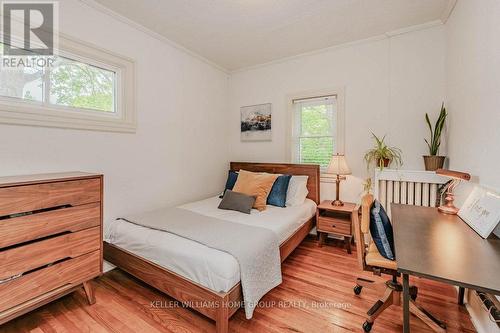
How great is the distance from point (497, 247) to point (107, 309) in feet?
8.70

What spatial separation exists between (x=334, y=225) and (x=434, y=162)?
130 cm

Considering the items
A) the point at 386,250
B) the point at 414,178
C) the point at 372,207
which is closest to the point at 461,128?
the point at 414,178

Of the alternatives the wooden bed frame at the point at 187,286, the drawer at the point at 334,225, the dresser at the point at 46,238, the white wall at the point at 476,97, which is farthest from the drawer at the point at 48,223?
the white wall at the point at 476,97

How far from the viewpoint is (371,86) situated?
2.96 meters

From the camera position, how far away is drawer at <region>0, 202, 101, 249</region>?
56.9 inches

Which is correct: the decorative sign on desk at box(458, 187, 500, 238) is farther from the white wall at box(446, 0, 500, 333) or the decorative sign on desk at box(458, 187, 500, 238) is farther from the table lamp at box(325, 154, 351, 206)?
the table lamp at box(325, 154, 351, 206)

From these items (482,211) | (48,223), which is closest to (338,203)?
(482,211)

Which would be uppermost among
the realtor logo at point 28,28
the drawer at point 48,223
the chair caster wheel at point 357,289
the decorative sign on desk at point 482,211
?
the realtor logo at point 28,28

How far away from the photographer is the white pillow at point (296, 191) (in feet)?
9.97

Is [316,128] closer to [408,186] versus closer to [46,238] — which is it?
[408,186]

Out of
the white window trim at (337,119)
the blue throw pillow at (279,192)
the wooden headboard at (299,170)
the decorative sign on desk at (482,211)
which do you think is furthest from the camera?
the wooden headboard at (299,170)

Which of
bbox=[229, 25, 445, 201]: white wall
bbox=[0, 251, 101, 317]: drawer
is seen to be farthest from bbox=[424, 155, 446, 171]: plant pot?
bbox=[0, 251, 101, 317]: drawer

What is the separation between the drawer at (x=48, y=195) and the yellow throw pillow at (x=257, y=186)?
1.63 m

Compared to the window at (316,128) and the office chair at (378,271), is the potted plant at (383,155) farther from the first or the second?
the office chair at (378,271)
